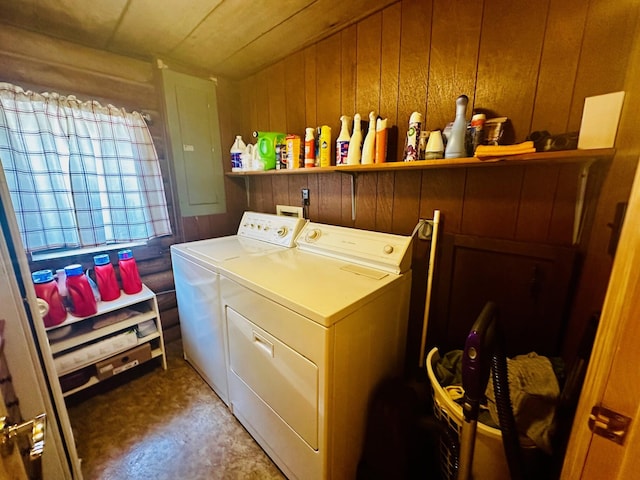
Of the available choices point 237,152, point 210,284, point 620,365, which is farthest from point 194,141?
point 620,365

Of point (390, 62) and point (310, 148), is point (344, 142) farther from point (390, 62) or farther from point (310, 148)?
point (390, 62)

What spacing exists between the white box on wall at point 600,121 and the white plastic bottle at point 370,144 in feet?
2.60

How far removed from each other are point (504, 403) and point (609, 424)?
37cm

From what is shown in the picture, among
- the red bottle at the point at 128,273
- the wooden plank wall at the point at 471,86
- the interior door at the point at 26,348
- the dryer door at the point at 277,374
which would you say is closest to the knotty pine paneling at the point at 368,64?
the wooden plank wall at the point at 471,86

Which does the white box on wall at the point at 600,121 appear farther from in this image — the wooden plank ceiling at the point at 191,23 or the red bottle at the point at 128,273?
the red bottle at the point at 128,273

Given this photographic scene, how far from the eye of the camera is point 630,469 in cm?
41

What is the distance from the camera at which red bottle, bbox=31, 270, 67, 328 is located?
1452 millimetres

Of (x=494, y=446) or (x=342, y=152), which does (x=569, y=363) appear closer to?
(x=494, y=446)

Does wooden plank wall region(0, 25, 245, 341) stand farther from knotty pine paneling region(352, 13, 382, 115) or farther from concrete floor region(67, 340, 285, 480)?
knotty pine paneling region(352, 13, 382, 115)

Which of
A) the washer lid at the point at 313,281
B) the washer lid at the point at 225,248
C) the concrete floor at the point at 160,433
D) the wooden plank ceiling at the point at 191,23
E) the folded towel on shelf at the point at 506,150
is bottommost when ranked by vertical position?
the concrete floor at the point at 160,433

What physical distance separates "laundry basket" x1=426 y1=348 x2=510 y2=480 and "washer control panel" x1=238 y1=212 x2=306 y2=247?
118 centimetres

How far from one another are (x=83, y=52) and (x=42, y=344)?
5.99 ft

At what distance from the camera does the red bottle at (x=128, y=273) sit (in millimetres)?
1832

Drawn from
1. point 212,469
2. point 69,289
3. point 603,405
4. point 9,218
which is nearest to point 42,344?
point 9,218
